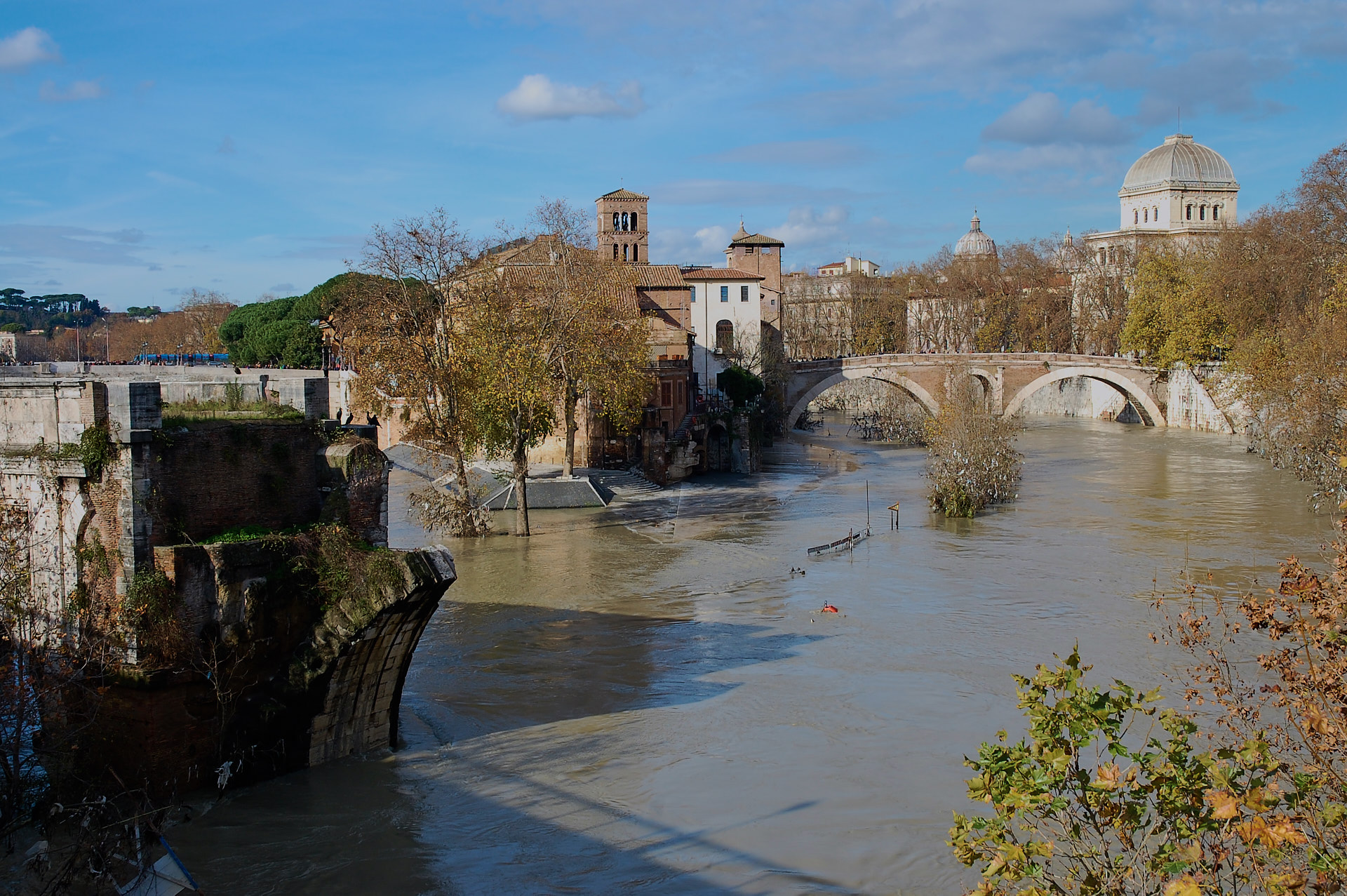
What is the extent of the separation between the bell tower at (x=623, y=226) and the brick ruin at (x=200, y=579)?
4557cm

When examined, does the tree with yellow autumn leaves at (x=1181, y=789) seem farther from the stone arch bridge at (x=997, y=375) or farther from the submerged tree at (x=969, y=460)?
the stone arch bridge at (x=997, y=375)

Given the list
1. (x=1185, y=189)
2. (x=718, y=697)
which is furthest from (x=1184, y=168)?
(x=718, y=697)

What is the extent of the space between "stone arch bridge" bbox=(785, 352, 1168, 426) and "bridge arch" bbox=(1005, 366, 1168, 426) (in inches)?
1.3

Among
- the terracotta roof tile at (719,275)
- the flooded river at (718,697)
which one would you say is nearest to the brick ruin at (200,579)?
the flooded river at (718,697)

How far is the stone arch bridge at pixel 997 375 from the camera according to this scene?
53.7 m

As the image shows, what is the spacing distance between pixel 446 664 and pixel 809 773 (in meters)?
6.22

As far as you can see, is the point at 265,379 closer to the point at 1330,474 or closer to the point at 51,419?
the point at 51,419

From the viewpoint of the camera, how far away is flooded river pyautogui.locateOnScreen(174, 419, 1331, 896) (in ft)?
34.8

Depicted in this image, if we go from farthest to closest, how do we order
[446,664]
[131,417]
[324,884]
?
[446,664] → [131,417] → [324,884]

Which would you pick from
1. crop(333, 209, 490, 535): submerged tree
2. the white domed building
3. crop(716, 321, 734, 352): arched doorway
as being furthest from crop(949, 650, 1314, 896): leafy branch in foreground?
the white domed building

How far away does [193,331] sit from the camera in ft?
232

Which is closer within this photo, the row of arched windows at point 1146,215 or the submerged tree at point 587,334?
the submerged tree at point 587,334

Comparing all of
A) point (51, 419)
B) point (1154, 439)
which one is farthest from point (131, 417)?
point (1154, 439)

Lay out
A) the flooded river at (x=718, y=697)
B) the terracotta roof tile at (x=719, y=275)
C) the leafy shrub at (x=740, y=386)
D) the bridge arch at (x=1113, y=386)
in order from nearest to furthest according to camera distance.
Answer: the flooded river at (x=718, y=697), the leafy shrub at (x=740, y=386), the bridge arch at (x=1113, y=386), the terracotta roof tile at (x=719, y=275)
